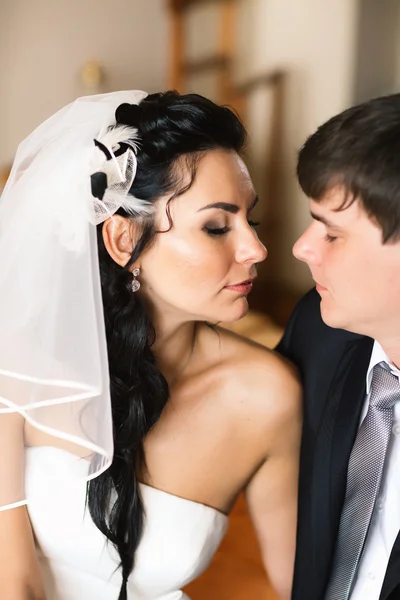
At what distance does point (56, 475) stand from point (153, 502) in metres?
0.22

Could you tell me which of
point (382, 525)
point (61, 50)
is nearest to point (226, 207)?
point (382, 525)

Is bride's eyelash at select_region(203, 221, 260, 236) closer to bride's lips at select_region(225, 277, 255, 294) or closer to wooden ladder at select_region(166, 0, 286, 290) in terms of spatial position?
bride's lips at select_region(225, 277, 255, 294)

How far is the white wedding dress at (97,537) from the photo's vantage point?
4.90ft

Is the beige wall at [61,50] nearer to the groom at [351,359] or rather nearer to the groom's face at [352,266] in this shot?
the groom at [351,359]

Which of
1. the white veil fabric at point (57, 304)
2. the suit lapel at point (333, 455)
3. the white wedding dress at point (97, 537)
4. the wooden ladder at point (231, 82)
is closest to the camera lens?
the white veil fabric at point (57, 304)

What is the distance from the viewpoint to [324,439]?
54.1 inches

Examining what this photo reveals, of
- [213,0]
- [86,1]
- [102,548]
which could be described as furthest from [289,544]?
[213,0]

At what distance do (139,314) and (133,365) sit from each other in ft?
0.35

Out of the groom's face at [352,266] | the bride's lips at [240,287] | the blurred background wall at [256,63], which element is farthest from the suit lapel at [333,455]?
the blurred background wall at [256,63]

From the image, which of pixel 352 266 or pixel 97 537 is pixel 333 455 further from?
pixel 97 537

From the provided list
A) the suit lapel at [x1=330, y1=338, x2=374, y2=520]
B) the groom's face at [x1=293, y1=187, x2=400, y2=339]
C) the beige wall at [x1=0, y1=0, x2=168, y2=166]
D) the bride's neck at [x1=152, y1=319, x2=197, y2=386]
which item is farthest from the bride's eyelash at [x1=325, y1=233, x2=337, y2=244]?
the beige wall at [x1=0, y1=0, x2=168, y2=166]

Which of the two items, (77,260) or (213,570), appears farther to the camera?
(213,570)

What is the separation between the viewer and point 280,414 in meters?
1.53

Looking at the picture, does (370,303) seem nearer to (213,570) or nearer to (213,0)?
(213,570)
